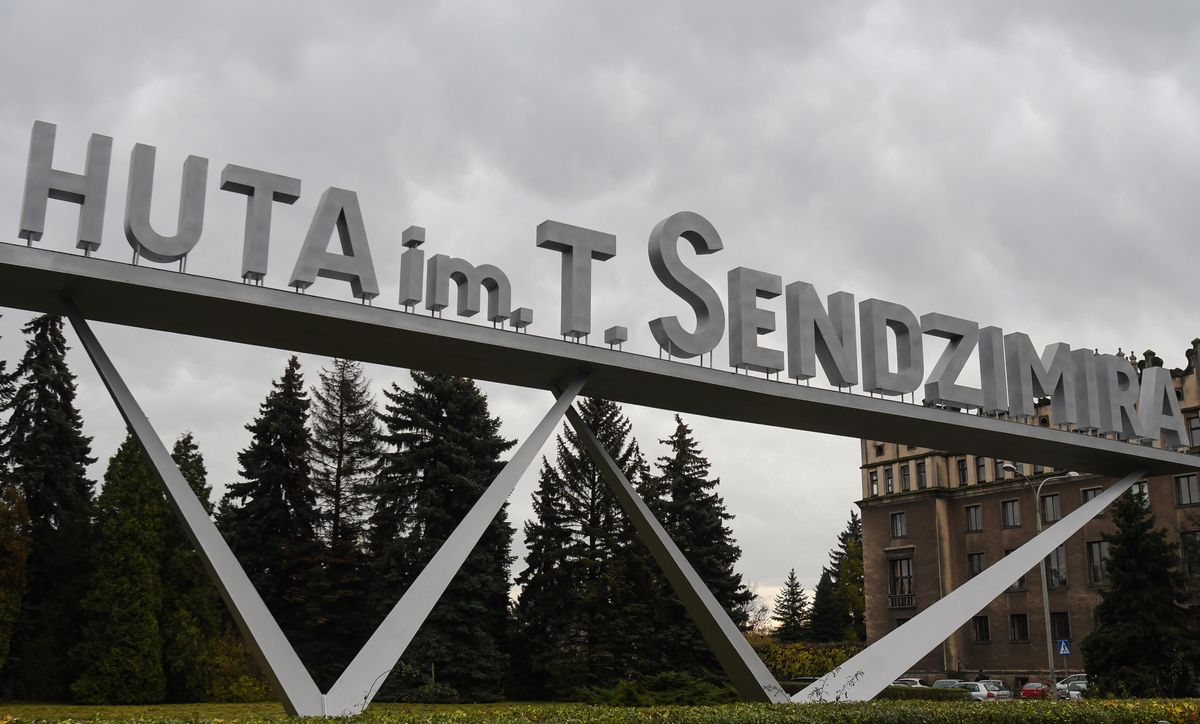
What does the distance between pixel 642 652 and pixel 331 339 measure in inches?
1289

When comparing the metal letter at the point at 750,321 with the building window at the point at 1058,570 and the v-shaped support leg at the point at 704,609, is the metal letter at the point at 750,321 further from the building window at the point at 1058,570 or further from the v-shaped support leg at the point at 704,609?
the building window at the point at 1058,570

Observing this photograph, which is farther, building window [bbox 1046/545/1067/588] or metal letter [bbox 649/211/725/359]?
building window [bbox 1046/545/1067/588]

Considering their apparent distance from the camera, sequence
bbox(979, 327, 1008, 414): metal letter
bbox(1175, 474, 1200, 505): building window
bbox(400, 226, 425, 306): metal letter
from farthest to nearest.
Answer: bbox(1175, 474, 1200, 505): building window < bbox(979, 327, 1008, 414): metal letter < bbox(400, 226, 425, 306): metal letter

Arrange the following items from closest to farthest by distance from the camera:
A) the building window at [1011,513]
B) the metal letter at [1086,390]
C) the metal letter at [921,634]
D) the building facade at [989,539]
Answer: the metal letter at [921,634] < the metal letter at [1086,390] < the building facade at [989,539] < the building window at [1011,513]

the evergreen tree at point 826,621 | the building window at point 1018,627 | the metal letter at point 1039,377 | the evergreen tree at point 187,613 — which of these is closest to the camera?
the metal letter at point 1039,377

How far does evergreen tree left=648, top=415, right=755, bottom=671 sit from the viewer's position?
150 ft

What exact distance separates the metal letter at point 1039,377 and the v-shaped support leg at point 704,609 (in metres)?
7.92

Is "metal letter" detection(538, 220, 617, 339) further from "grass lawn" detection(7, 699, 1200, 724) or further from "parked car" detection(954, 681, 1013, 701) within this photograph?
"parked car" detection(954, 681, 1013, 701)

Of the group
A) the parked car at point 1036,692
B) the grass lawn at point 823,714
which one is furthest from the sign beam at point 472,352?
the parked car at point 1036,692

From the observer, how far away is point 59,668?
3947cm

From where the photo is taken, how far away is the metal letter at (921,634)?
17891 millimetres

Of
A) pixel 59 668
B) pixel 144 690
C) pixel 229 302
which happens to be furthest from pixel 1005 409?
pixel 59 668

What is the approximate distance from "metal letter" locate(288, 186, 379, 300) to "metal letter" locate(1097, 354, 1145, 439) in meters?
15.6

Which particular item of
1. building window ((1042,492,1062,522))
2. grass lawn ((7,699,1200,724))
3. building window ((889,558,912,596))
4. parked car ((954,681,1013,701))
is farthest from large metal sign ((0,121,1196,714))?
building window ((889,558,912,596))
